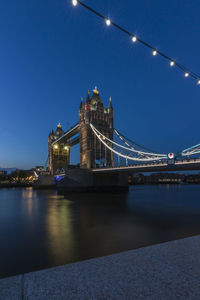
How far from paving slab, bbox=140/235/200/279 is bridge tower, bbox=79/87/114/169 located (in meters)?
39.1

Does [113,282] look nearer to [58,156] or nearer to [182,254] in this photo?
[182,254]

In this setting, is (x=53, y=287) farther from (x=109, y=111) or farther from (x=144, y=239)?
(x=109, y=111)

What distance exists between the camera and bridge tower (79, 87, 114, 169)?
44594 millimetres

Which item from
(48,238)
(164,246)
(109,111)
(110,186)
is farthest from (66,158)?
(164,246)

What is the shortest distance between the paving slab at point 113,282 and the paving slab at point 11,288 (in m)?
0.08

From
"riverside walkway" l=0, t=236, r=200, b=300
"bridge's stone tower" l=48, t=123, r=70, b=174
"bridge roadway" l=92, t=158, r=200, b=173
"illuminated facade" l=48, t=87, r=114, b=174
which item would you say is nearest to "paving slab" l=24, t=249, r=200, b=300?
"riverside walkway" l=0, t=236, r=200, b=300

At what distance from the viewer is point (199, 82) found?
24.2 feet

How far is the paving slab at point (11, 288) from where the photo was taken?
7.72 feet

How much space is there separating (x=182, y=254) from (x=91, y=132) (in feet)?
143

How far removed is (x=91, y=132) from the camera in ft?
153

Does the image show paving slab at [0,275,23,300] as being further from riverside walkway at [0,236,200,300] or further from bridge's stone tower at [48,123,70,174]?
bridge's stone tower at [48,123,70,174]

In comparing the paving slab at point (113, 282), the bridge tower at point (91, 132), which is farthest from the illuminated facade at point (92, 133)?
the paving slab at point (113, 282)

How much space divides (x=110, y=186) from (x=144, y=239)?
107 ft

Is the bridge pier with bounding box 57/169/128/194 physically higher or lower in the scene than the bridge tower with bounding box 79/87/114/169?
lower
